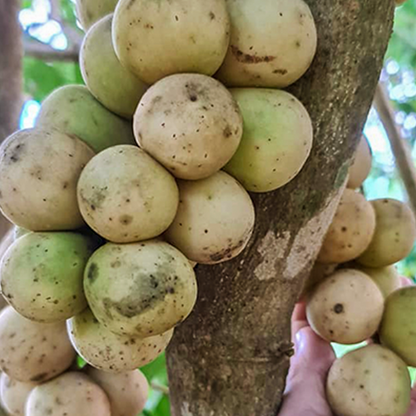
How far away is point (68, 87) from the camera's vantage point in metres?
0.81

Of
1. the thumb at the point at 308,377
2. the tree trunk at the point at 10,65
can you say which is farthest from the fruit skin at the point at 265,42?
the tree trunk at the point at 10,65

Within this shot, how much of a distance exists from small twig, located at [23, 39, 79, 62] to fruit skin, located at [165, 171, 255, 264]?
1.11m

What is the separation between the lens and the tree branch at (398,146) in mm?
1544

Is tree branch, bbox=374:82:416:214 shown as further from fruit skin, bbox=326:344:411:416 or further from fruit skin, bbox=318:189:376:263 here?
fruit skin, bbox=326:344:411:416

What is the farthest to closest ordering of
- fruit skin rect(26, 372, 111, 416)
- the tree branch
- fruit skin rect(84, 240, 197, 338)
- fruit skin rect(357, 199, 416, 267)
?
the tree branch < fruit skin rect(357, 199, 416, 267) < fruit skin rect(26, 372, 111, 416) < fruit skin rect(84, 240, 197, 338)

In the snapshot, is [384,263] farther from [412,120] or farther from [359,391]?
[412,120]

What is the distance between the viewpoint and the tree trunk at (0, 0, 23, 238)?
62.9 inches

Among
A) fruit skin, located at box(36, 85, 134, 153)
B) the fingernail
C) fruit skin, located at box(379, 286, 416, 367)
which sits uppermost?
fruit skin, located at box(36, 85, 134, 153)

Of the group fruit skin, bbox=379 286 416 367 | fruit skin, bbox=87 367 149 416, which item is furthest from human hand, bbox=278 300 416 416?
fruit skin, bbox=87 367 149 416

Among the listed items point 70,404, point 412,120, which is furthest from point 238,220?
point 412,120

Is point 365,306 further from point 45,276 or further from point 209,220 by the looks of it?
point 45,276

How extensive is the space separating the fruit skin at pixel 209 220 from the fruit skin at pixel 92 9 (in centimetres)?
29

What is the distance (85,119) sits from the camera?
30.2 inches

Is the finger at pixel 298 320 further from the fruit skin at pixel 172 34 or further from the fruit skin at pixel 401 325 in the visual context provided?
the fruit skin at pixel 172 34
